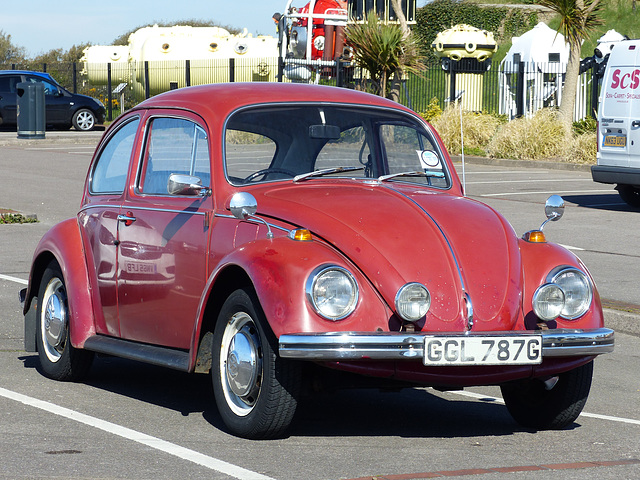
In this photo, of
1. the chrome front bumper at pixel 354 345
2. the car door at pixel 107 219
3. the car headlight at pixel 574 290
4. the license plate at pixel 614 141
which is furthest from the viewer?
the license plate at pixel 614 141

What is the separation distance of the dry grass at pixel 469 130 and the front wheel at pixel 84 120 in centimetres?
1293

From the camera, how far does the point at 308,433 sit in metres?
5.38

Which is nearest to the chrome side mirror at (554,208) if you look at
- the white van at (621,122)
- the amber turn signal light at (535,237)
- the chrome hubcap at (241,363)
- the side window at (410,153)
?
the amber turn signal light at (535,237)

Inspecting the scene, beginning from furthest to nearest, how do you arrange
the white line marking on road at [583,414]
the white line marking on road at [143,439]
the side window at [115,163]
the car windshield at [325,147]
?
1. the side window at [115,163]
2. the car windshield at [325,147]
3. the white line marking on road at [583,414]
4. the white line marking on road at [143,439]

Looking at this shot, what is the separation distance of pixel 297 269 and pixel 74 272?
210 centimetres

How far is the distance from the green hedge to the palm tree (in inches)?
1389

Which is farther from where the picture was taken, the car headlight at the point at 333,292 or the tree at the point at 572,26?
the tree at the point at 572,26

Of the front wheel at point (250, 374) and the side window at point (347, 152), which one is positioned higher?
the side window at point (347, 152)

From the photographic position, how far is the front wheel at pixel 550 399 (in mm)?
5500

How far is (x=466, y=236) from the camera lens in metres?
5.29

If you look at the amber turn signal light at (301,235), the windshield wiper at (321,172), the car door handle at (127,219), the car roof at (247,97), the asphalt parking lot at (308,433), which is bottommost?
the asphalt parking lot at (308,433)

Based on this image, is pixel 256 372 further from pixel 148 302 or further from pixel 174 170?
pixel 174 170

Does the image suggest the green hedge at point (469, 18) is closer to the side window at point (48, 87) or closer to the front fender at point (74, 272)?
the side window at point (48, 87)

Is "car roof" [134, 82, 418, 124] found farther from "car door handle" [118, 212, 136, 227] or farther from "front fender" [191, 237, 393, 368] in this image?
"front fender" [191, 237, 393, 368]
